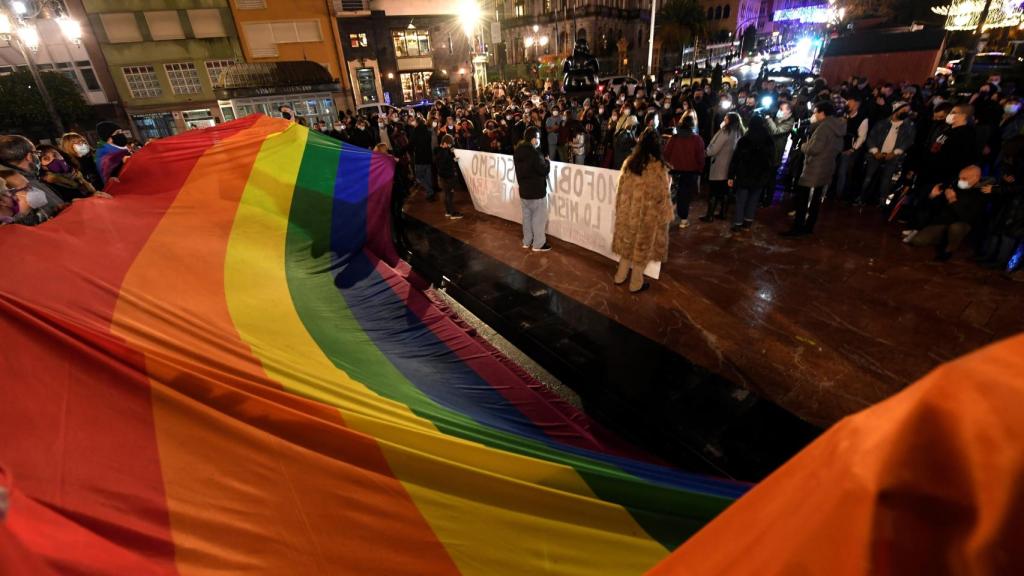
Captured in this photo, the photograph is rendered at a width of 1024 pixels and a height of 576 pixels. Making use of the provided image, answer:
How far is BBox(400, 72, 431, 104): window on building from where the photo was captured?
1266 inches

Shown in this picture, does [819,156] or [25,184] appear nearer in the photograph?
[25,184]

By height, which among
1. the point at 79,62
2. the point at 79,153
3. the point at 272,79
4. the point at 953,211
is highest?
the point at 79,62

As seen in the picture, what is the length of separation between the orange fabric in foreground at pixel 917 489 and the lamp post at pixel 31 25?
2567 centimetres

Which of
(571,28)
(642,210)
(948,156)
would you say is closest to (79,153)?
(642,210)

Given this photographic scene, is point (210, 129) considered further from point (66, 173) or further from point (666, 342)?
point (666, 342)

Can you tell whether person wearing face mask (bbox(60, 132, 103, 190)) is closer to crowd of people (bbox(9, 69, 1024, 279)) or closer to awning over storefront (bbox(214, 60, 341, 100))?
crowd of people (bbox(9, 69, 1024, 279))

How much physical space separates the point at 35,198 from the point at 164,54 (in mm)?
29387

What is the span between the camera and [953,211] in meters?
5.54

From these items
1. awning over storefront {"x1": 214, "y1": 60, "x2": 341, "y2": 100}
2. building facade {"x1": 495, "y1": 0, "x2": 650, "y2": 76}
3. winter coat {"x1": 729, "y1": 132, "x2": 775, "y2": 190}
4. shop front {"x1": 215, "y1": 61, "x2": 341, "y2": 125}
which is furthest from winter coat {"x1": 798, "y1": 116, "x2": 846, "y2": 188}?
building facade {"x1": 495, "y1": 0, "x2": 650, "y2": 76}

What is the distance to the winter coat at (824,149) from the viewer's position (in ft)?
20.0

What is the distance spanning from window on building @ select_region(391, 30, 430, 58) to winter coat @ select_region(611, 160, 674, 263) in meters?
31.3

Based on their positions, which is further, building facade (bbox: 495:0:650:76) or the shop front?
building facade (bbox: 495:0:650:76)

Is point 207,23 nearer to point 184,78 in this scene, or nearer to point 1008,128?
point 184,78

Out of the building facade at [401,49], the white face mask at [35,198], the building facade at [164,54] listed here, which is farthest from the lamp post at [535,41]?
the white face mask at [35,198]
